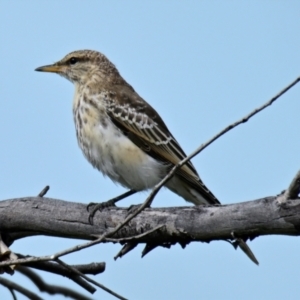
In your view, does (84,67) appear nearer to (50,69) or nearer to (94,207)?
(50,69)

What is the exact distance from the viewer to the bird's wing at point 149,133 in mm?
8464

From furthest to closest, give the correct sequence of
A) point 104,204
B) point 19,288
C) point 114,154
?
point 114,154, point 104,204, point 19,288

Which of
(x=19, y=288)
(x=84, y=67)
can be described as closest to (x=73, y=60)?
(x=84, y=67)

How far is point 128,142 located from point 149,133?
16.9 inches

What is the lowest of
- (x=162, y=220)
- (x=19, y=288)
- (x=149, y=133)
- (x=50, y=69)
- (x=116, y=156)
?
(x=19, y=288)

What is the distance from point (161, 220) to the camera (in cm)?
630

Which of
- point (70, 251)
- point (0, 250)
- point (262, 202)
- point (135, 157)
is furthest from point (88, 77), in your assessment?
A: point (70, 251)

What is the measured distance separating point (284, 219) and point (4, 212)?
2652 millimetres

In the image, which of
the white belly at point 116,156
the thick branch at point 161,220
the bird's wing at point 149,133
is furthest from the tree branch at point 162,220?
the bird's wing at point 149,133

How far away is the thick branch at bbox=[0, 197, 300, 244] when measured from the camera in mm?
5602

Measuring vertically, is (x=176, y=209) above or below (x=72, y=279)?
above

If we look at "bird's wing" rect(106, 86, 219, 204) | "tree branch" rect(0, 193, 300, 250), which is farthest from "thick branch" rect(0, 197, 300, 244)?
"bird's wing" rect(106, 86, 219, 204)

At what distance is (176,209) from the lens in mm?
6312

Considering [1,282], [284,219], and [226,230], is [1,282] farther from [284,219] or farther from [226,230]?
[284,219]
